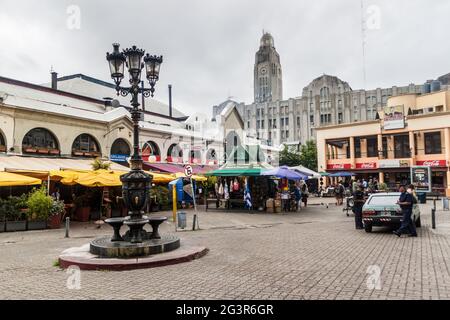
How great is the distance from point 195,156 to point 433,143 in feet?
83.7

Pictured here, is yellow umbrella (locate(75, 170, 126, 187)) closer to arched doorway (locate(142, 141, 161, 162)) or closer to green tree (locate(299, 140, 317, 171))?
arched doorway (locate(142, 141, 161, 162))

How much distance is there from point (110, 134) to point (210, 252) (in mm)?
19396

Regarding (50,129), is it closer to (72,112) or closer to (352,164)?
(72,112)

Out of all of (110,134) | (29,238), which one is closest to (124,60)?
(29,238)

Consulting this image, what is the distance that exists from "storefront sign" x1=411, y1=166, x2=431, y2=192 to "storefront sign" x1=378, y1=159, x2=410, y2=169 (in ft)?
42.6

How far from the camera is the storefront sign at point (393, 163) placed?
39.6m

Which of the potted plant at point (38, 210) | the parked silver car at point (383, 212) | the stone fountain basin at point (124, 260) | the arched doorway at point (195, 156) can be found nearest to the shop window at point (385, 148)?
the arched doorway at point (195, 156)

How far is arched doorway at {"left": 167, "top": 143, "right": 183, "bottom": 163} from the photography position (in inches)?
1257

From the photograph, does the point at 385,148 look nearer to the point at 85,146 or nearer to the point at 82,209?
the point at 85,146

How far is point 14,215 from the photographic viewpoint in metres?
15.3

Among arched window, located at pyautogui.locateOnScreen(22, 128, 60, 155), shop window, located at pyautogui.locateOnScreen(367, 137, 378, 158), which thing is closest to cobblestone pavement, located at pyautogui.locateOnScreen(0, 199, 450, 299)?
arched window, located at pyautogui.locateOnScreen(22, 128, 60, 155)

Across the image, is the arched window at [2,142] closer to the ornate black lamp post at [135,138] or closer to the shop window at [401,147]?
the ornate black lamp post at [135,138]

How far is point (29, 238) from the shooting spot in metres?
13.2
